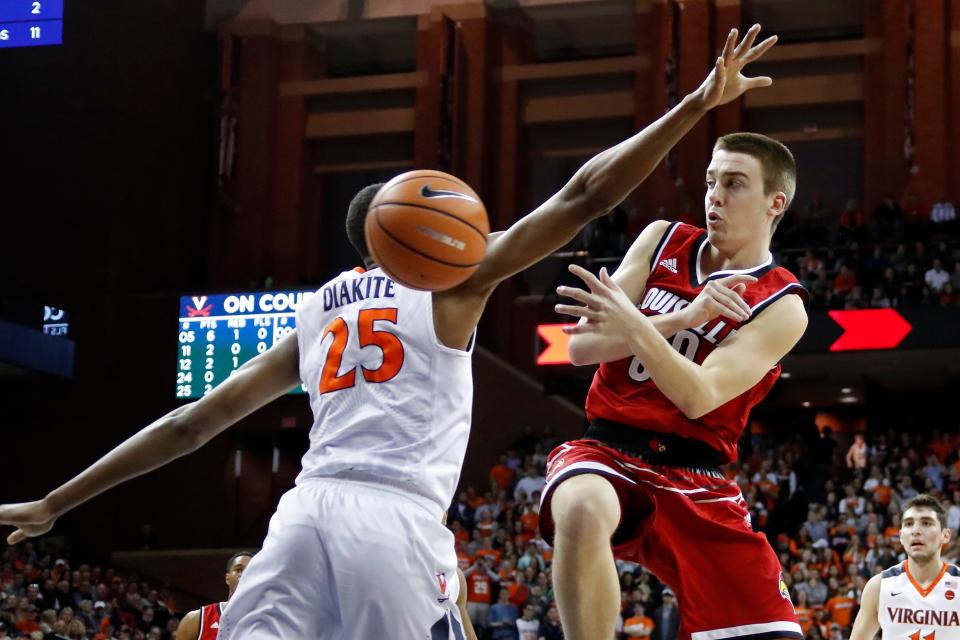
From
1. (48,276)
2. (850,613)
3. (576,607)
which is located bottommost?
(850,613)

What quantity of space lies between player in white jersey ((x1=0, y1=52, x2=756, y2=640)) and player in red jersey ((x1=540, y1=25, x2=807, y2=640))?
0.66m

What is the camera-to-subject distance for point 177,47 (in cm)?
2950

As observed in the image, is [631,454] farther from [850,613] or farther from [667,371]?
[850,613]

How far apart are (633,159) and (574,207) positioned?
23 centimetres

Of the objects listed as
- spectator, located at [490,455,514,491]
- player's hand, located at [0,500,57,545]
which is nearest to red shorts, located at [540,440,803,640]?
player's hand, located at [0,500,57,545]

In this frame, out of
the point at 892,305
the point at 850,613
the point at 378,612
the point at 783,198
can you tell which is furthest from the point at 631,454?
the point at 892,305

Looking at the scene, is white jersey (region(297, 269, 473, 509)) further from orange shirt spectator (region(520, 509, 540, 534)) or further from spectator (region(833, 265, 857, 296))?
spectator (region(833, 265, 857, 296))

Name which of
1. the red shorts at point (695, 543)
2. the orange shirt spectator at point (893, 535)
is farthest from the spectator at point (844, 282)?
the red shorts at point (695, 543)

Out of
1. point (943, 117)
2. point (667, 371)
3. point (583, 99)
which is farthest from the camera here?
point (583, 99)

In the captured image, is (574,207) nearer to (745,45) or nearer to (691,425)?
(745,45)

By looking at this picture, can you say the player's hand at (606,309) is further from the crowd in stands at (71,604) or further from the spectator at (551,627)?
the crowd in stands at (71,604)

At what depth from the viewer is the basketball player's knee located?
503 cm

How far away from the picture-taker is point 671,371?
15.7ft

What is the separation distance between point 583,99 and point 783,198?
2267cm
